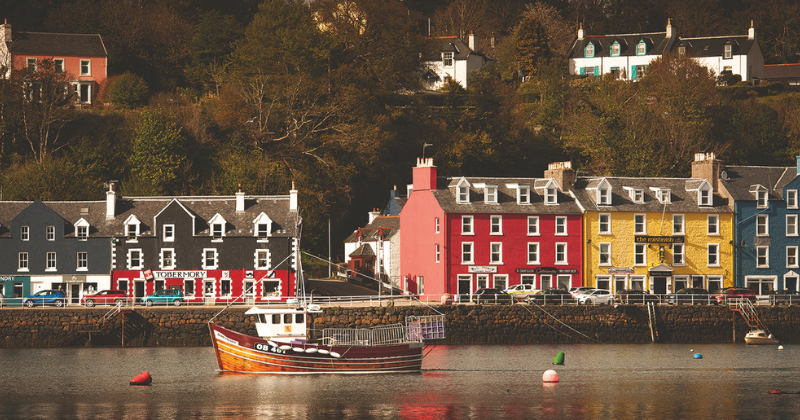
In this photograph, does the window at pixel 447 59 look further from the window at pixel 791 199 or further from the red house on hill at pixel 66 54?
the window at pixel 791 199

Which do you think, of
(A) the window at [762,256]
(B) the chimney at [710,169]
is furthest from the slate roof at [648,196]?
(A) the window at [762,256]

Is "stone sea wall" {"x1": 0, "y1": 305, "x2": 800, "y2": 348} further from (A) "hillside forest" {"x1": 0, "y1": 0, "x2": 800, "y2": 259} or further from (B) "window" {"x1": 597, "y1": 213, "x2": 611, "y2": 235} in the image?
(A) "hillside forest" {"x1": 0, "y1": 0, "x2": 800, "y2": 259}

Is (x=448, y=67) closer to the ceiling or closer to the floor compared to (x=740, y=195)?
closer to the ceiling

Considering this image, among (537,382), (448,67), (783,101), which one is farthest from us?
(448,67)

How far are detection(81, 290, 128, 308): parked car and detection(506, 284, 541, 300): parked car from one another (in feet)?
81.7

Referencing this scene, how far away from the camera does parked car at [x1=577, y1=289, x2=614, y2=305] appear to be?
6341 centimetres

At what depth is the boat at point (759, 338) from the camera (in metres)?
62.9

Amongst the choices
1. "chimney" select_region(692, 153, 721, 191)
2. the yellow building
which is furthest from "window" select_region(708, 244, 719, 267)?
"chimney" select_region(692, 153, 721, 191)

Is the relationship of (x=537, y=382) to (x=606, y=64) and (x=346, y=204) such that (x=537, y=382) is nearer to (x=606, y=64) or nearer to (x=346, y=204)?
(x=346, y=204)

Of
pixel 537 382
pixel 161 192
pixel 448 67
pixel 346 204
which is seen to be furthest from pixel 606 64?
pixel 537 382

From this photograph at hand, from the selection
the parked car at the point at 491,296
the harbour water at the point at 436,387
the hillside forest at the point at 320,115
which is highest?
the hillside forest at the point at 320,115

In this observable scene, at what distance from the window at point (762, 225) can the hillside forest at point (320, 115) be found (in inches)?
543

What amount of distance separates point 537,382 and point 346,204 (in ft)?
152

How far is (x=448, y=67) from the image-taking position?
119m
